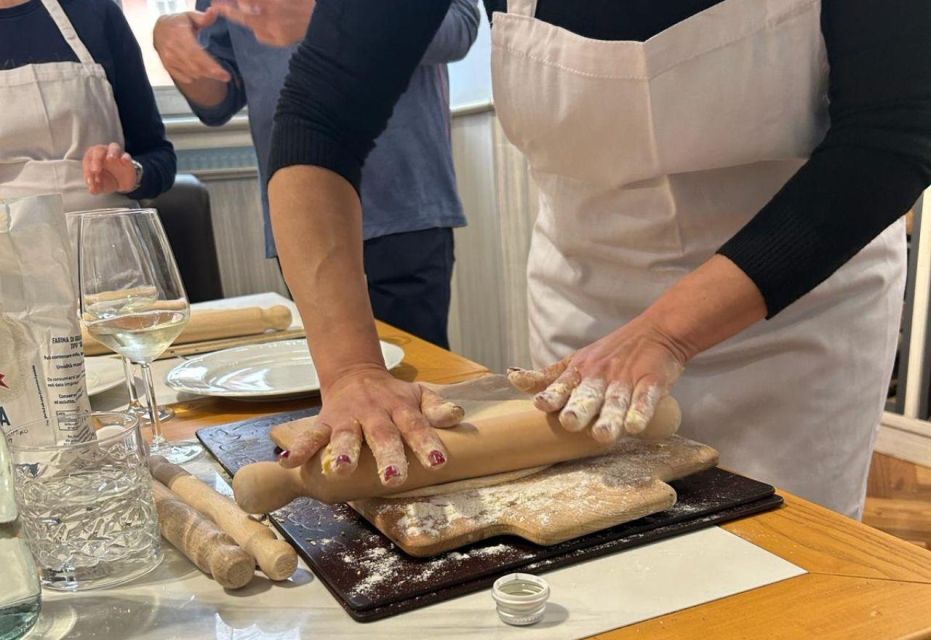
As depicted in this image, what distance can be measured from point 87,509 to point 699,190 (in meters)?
0.71

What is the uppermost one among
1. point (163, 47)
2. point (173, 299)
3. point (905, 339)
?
point (163, 47)

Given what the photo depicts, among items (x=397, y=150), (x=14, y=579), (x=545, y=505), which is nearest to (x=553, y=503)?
(x=545, y=505)

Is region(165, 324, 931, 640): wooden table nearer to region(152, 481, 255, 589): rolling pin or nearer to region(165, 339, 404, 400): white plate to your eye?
region(152, 481, 255, 589): rolling pin

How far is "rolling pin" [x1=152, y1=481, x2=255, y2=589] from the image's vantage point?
564 mm

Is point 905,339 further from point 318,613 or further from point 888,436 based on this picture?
point 318,613

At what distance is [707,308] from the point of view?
2.57 ft

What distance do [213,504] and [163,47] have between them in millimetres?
1469

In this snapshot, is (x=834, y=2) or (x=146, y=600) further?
(x=834, y=2)

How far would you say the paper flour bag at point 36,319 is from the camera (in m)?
0.65

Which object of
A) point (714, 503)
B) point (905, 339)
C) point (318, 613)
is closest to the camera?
point (318, 613)

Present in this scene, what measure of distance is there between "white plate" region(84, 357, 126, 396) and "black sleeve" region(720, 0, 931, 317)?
757 millimetres

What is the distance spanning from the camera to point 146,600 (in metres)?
0.57

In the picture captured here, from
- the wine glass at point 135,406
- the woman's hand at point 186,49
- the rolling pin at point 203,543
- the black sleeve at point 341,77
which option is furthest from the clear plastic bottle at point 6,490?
the woman's hand at point 186,49

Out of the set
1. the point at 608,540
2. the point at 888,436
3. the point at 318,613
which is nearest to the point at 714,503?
the point at 608,540
